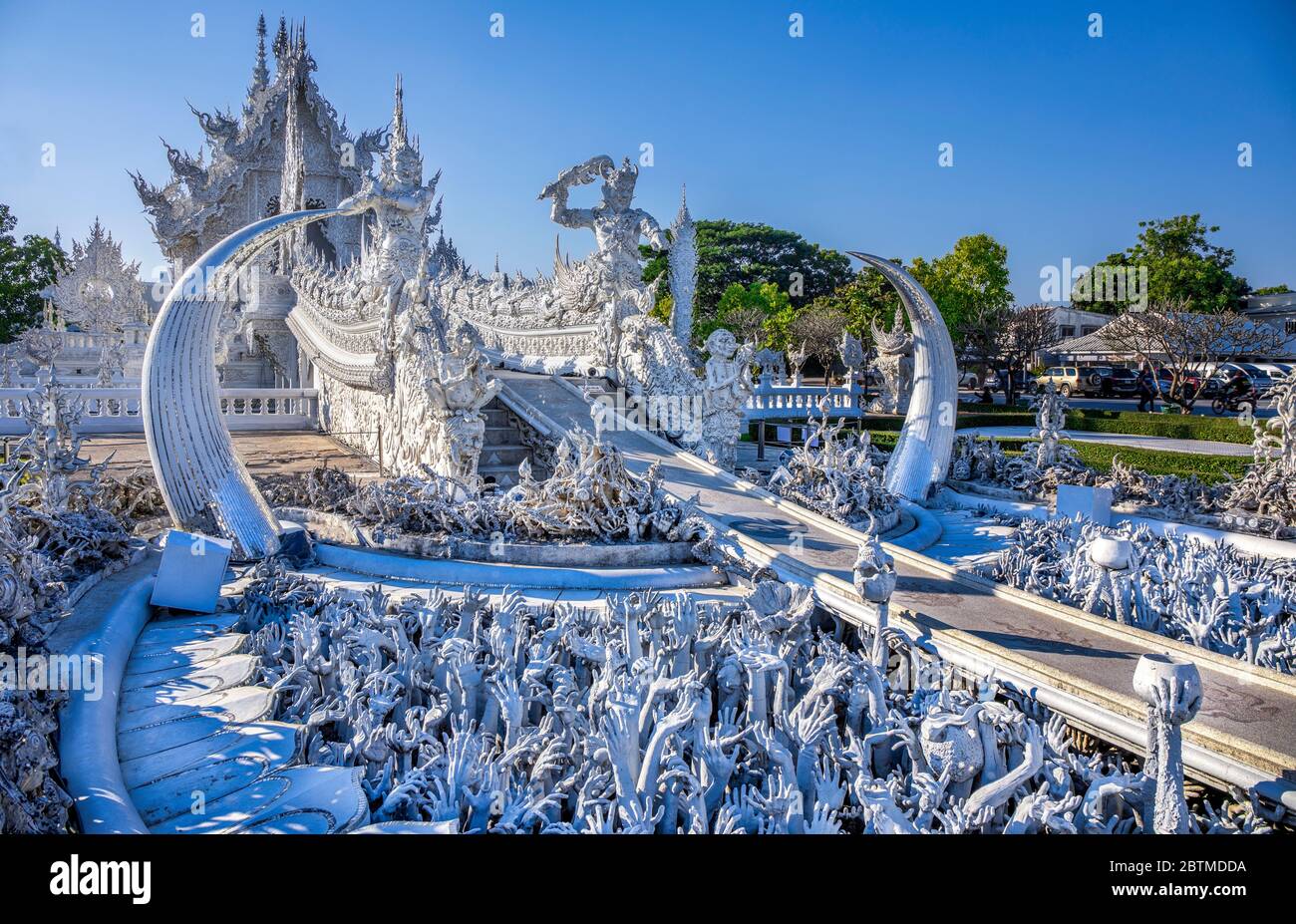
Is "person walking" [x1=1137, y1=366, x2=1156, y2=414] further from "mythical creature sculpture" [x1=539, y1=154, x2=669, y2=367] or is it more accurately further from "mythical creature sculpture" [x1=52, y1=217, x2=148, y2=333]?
"mythical creature sculpture" [x1=52, y1=217, x2=148, y2=333]

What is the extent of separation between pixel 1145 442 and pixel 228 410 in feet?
76.1

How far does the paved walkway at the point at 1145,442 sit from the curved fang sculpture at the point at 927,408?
687 cm

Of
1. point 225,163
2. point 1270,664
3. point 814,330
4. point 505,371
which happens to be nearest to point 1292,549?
point 1270,664

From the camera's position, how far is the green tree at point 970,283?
37875 millimetres

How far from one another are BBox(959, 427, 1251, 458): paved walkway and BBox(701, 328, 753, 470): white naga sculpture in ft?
28.8

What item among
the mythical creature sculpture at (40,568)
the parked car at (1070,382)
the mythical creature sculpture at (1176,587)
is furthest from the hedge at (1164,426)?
the mythical creature sculpture at (40,568)

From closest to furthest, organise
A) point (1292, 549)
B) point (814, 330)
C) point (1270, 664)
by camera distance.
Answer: point (1270, 664)
point (1292, 549)
point (814, 330)

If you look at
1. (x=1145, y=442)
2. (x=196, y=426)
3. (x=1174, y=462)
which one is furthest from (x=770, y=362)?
(x=196, y=426)

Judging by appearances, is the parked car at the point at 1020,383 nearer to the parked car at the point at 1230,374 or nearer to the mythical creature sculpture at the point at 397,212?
the parked car at the point at 1230,374

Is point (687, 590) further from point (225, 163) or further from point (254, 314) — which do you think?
point (225, 163)

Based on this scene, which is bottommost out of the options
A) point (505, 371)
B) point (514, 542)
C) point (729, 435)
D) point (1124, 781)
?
point (1124, 781)

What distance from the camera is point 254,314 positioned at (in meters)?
26.1

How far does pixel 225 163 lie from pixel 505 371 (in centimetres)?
1959

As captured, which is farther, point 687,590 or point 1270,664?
point 687,590
